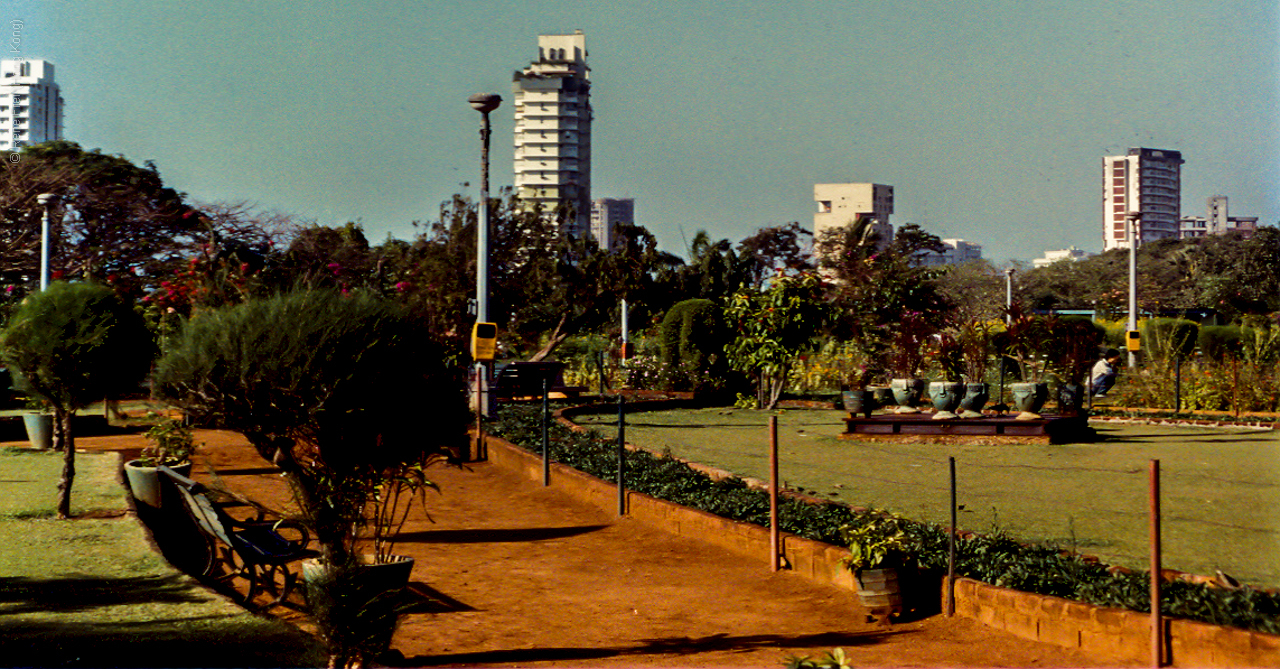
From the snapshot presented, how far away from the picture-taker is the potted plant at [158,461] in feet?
39.8

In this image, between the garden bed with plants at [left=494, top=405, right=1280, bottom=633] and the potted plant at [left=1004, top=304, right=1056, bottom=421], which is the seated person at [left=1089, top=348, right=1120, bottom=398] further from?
the garden bed with plants at [left=494, top=405, right=1280, bottom=633]

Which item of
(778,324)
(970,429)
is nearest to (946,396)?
(970,429)

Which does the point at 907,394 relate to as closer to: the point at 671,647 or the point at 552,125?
the point at 671,647

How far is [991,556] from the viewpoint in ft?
25.1

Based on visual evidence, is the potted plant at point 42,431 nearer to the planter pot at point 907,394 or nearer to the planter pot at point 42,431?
the planter pot at point 42,431

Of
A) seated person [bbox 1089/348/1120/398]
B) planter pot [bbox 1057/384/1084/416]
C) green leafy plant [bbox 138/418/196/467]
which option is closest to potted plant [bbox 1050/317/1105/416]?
planter pot [bbox 1057/384/1084/416]

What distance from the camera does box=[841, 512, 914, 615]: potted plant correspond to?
7.40 meters

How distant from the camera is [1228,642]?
5617 millimetres

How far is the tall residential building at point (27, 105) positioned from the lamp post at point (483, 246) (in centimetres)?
2938

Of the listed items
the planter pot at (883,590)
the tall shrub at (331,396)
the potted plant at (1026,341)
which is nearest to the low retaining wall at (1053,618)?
the planter pot at (883,590)

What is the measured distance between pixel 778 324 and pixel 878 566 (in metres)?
17.4


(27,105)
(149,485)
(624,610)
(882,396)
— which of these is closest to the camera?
(624,610)

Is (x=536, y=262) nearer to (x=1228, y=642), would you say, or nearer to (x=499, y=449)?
(x=499, y=449)

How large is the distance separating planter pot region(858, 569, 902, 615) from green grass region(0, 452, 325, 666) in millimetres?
3264
